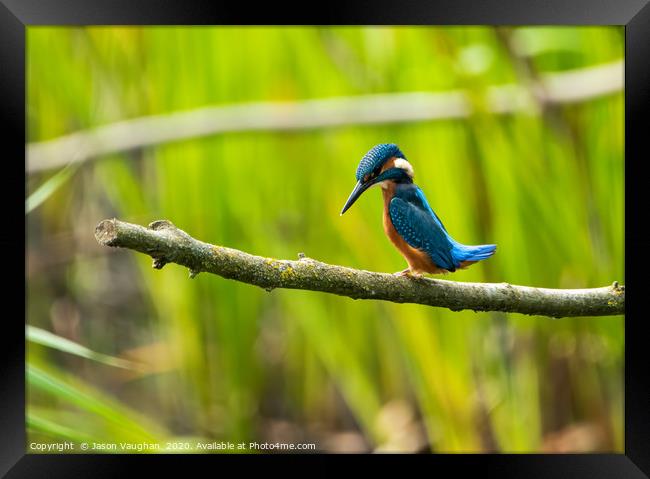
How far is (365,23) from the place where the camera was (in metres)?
2.05

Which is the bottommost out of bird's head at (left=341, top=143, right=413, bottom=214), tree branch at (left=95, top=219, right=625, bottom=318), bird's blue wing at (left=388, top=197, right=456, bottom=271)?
tree branch at (left=95, top=219, right=625, bottom=318)

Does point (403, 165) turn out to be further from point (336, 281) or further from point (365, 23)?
point (336, 281)

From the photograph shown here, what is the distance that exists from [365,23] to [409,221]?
0.56m

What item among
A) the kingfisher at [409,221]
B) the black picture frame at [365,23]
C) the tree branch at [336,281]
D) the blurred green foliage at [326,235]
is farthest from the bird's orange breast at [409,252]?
the blurred green foliage at [326,235]

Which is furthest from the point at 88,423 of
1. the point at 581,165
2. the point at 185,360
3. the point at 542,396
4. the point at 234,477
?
the point at 581,165

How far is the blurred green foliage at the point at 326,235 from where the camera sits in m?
2.77

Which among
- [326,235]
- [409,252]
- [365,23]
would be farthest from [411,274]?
[326,235]

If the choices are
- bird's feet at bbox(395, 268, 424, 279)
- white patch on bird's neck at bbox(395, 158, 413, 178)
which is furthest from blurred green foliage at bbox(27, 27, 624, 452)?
bird's feet at bbox(395, 268, 424, 279)

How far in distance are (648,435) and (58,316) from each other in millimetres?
2239

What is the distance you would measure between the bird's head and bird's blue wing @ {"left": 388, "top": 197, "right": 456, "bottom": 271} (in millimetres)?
69

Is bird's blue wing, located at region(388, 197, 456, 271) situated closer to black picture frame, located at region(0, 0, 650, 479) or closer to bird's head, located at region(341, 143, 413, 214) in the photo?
bird's head, located at region(341, 143, 413, 214)

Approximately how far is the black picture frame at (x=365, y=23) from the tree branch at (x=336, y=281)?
403mm

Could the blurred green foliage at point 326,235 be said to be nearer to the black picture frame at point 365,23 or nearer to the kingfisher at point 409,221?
the black picture frame at point 365,23

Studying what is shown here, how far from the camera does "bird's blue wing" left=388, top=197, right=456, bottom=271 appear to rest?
1.89 metres
